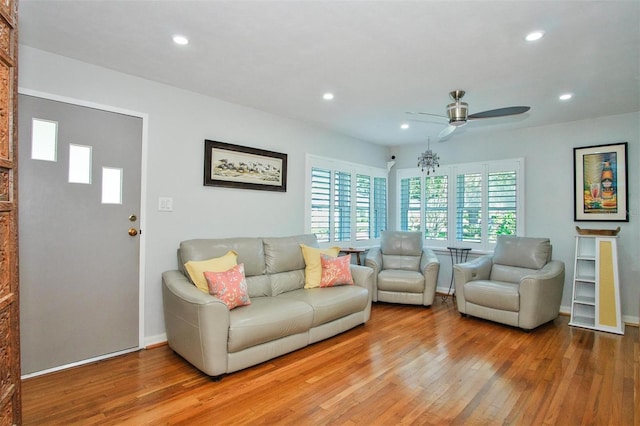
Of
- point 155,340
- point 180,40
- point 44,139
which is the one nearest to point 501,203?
point 180,40

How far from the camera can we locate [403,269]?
4.96 metres

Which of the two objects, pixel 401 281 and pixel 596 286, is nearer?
pixel 596 286

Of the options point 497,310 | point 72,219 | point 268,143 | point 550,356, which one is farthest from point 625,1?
point 72,219

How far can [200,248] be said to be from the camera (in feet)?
10.3

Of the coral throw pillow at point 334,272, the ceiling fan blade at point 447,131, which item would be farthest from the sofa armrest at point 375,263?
the ceiling fan blade at point 447,131

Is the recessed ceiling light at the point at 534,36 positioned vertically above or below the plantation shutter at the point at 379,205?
above

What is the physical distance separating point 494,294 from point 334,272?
1.80m

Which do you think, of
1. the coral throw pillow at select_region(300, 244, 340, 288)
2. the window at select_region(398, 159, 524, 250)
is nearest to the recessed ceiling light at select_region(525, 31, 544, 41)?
the coral throw pillow at select_region(300, 244, 340, 288)

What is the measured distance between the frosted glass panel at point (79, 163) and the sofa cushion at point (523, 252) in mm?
4660

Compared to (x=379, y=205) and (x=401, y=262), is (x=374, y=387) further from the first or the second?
(x=379, y=205)

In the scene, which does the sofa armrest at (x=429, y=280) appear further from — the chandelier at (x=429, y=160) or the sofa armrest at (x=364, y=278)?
the chandelier at (x=429, y=160)

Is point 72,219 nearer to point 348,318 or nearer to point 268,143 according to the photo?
point 268,143

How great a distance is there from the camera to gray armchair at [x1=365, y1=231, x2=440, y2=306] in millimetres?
4500

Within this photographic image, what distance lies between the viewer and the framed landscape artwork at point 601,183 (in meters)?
4.02
